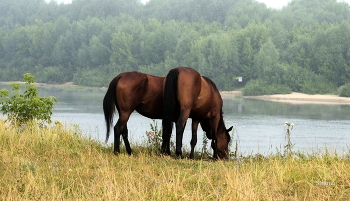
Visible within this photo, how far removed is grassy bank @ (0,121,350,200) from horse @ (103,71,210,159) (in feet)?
2.50

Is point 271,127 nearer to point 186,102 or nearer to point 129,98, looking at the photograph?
point 186,102

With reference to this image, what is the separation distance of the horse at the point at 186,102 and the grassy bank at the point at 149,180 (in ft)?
2.70

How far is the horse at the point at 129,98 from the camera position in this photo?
28.5ft

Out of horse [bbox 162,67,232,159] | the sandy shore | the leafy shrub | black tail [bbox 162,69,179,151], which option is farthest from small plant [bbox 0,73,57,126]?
the leafy shrub

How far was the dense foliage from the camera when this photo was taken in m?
58.9

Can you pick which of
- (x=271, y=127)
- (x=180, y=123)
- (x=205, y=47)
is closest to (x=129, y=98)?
(x=180, y=123)

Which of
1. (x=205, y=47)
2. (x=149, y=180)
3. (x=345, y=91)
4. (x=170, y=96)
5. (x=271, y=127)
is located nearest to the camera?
(x=149, y=180)

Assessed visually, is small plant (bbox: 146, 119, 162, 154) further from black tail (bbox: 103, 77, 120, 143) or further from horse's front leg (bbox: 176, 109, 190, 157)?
black tail (bbox: 103, 77, 120, 143)

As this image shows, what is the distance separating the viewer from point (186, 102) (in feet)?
28.4

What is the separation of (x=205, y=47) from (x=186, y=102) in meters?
61.2

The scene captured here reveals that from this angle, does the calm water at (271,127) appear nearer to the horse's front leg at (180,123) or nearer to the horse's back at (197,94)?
the horse's back at (197,94)

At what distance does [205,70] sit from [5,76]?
36404mm

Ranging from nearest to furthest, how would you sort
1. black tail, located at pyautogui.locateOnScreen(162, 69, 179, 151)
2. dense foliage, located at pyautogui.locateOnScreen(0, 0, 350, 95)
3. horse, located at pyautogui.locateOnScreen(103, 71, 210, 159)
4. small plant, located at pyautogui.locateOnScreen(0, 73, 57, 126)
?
1. black tail, located at pyautogui.locateOnScreen(162, 69, 179, 151)
2. horse, located at pyautogui.locateOnScreen(103, 71, 210, 159)
3. small plant, located at pyautogui.locateOnScreen(0, 73, 57, 126)
4. dense foliage, located at pyautogui.locateOnScreen(0, 0, 350, 95)

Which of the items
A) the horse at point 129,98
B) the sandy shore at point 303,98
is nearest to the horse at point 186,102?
the horse at point 129,98
